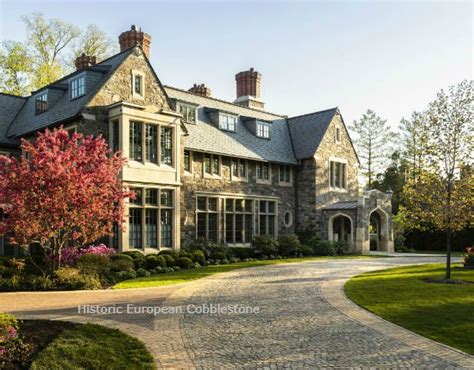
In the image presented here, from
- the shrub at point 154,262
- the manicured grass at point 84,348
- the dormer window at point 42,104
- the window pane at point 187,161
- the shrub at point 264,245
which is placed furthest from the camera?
the shrub at point 264,245

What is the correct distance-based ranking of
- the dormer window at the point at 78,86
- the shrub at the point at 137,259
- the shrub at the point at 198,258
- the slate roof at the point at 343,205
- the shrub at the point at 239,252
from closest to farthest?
the shrub at the point at 137,259 < the shrub at the point at 198,258 < the dormer window at the point at 78,86 < the shrub at the point at 239,252 < the slate roof at the point at 343,205

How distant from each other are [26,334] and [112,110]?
13.3 meters

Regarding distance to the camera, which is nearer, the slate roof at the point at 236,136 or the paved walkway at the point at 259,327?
the paved walkway at the point at 259,327

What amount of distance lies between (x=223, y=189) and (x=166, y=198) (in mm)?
4773

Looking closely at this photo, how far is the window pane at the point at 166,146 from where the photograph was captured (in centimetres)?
2102

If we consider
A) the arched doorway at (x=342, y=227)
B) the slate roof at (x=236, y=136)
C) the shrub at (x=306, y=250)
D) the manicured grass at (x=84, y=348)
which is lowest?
the shrub at (x=306, y=250)

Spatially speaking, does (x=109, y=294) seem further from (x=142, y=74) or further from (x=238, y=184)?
(x=238, y=184)

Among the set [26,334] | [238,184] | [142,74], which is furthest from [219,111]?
[26,334]

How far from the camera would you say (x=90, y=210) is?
14.2 metres

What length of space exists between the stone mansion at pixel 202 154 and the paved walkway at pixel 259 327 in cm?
763

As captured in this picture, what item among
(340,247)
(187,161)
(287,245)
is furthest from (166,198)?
(340,247)

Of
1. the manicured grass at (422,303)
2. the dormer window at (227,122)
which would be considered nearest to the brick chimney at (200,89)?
the dormer window at (227,122)

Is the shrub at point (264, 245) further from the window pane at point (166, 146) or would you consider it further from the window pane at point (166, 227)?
the window pane at point (166, 146)

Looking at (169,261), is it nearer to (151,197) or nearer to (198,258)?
(198,258)
